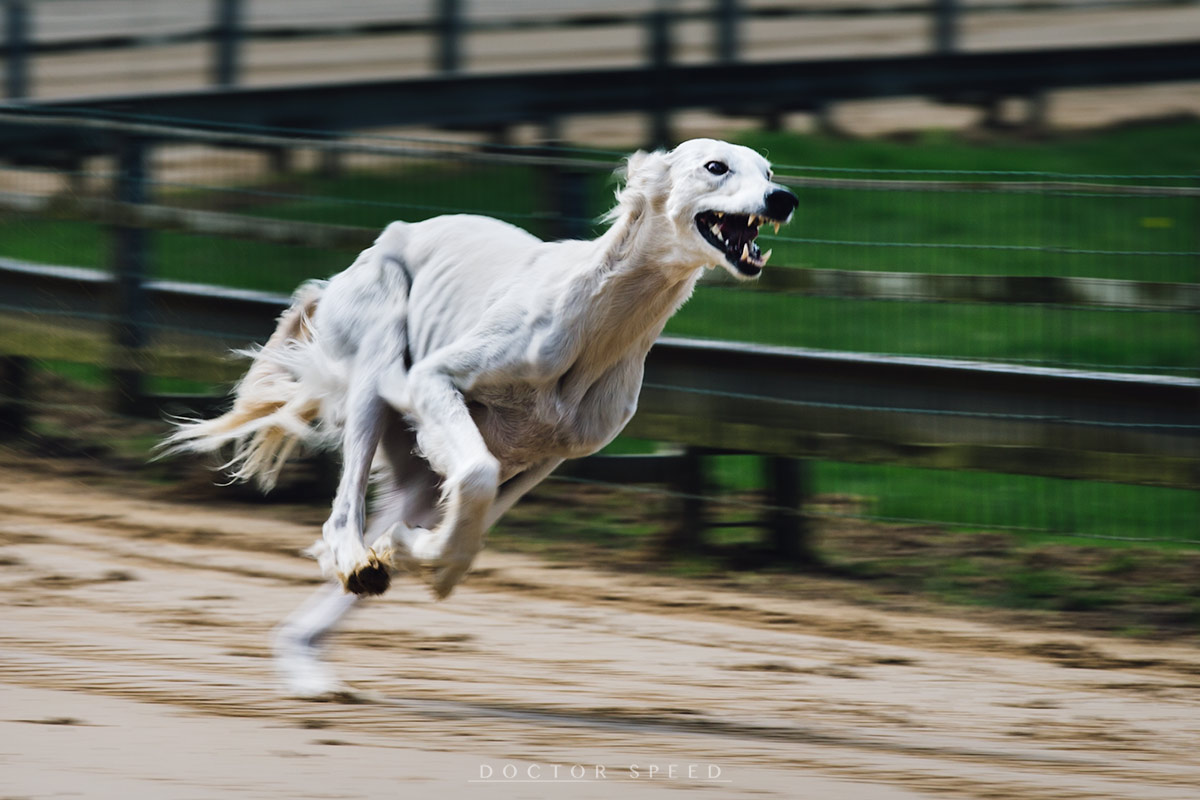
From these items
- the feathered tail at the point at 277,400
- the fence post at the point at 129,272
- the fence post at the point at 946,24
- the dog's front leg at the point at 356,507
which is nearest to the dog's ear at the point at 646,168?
the dog's front leg at the point at 356,507

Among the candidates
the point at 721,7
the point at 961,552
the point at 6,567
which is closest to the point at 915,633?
the point at 961,552

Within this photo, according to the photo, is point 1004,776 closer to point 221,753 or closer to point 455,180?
point 221,753

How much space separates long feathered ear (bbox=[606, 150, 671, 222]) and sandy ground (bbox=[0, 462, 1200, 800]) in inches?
54.3

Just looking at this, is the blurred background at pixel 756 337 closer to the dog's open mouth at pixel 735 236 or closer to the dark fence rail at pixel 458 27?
the dog's open mouth at pixel 735 236

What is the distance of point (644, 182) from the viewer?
442 cm

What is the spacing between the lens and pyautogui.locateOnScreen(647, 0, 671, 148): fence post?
12.5 meters

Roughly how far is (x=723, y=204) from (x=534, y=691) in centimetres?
153

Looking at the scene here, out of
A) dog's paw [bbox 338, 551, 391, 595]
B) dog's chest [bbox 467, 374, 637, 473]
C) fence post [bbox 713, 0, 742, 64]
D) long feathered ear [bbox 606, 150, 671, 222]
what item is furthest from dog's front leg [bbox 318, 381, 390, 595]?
fence post [bbox 713, 0, 742, 64]

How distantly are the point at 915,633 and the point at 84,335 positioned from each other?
4.09 m

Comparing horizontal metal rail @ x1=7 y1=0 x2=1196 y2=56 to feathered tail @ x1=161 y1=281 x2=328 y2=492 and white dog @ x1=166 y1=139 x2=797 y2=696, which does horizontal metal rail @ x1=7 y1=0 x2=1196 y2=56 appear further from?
white dog @ x1=166 y1=139 x2=797 y2=696

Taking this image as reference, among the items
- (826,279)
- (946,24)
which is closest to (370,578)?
(826,279)

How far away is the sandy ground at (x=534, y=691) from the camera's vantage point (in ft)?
12.5

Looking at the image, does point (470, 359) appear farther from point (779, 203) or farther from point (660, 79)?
point (660, 79)

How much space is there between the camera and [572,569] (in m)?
6.43
